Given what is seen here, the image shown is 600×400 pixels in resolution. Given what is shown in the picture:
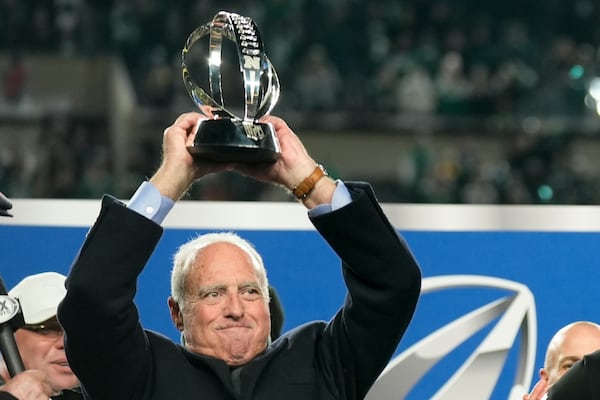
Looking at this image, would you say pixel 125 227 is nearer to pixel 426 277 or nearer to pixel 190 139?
pixel 190 139

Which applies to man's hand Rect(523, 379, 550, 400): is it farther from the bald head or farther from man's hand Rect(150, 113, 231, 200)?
man's hand Rect(150, 113, 231, 200)

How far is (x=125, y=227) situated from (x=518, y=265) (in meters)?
1.31

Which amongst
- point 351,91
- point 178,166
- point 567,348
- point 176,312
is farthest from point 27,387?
point 351,91

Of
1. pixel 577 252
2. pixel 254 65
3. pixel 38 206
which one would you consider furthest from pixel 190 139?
pixel 577 252

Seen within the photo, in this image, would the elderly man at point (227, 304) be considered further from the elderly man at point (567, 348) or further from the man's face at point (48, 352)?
the elderly man at point (567, 348)

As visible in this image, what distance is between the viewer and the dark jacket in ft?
7.73

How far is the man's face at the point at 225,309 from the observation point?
260cm

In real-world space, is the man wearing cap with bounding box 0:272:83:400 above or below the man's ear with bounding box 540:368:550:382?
above

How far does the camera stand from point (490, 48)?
44.7ft

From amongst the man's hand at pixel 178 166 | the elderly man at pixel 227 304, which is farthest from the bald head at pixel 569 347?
the man's hand at pixel 178 166

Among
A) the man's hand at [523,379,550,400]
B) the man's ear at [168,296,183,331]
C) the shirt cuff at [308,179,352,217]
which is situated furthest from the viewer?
the man's hand at [523,379,550,400]

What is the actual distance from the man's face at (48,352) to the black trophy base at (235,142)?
0.76 meters

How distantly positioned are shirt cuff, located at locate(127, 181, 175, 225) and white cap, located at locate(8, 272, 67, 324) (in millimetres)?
572

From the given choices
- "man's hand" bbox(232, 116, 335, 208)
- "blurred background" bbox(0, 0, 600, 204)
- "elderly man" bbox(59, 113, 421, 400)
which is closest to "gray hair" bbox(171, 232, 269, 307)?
"elderly man" bbox(59, 113, 421, 400)
